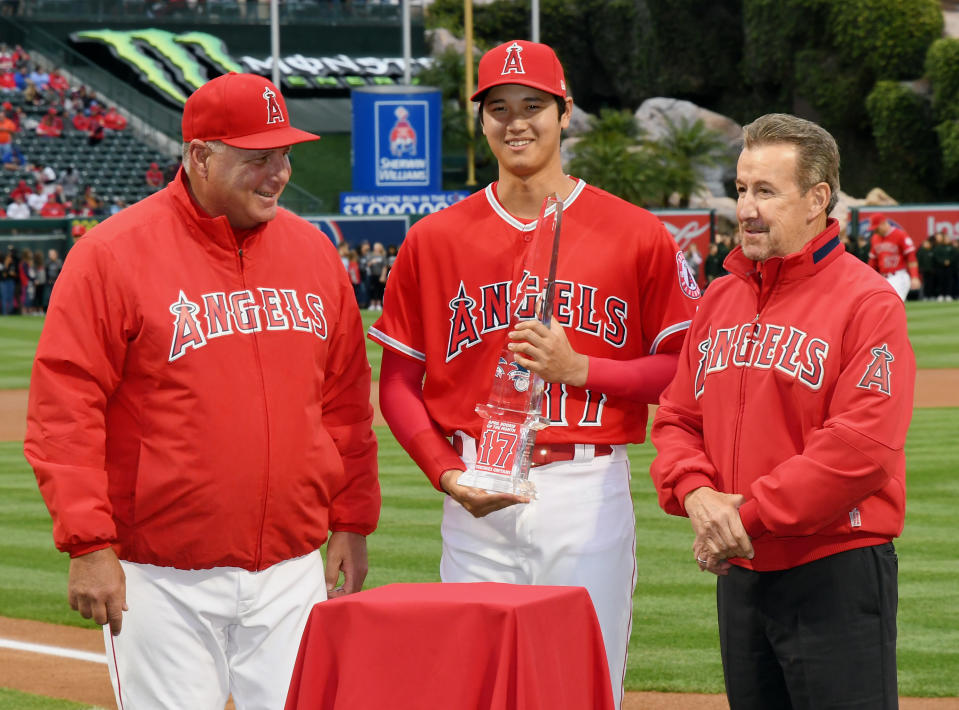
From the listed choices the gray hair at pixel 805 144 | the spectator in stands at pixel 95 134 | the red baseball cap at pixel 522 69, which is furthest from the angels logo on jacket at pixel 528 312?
the spectator in stands at pixel 95 134

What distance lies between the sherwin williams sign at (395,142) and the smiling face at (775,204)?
3258 centimetres

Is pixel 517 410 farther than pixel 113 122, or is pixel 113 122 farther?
pixel 113 122

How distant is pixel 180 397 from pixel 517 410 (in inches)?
37.3

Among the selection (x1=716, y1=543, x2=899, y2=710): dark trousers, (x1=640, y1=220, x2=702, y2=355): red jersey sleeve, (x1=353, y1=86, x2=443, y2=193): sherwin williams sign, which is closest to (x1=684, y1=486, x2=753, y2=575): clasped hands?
(x1=716, y1=543, x2=899, y2=710): dark trousers

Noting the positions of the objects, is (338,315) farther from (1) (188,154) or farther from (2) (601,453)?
(2) (601,453)

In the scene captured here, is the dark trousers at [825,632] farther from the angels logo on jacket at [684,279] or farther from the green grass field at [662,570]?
the green grass field at [662,570]

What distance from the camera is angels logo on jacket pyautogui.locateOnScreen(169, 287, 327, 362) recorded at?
381cm

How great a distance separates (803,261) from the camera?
365 centimetres

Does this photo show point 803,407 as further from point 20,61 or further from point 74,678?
point 20,61

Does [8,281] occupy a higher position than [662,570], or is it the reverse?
[662,570]

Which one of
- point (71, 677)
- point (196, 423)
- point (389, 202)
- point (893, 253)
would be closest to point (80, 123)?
point (389, 202)

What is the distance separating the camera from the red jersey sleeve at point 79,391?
3611 millimetres

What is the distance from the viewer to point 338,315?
422 centimetres

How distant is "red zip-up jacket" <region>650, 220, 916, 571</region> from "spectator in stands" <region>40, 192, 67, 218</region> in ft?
110
